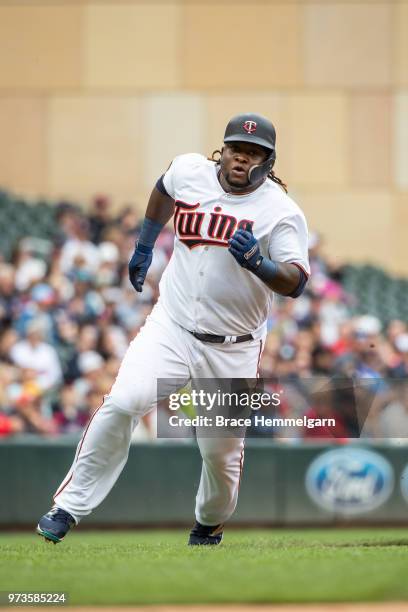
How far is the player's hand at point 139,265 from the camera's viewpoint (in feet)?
20.5

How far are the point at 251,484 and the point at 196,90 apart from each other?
8.00 meters

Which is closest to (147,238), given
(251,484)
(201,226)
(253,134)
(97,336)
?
(201,226)

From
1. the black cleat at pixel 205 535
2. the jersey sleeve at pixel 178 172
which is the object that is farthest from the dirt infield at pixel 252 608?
the jersey sleeve at pixel 178 172

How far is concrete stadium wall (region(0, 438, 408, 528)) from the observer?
1145 cm

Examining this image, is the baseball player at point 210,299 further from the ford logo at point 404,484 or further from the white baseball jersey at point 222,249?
the ford logo at point 404,484

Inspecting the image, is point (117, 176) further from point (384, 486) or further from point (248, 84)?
point (384, 486)

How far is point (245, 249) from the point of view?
17.9 feet

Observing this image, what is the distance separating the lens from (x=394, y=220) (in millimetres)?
18375

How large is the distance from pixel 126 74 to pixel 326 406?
1062 cm

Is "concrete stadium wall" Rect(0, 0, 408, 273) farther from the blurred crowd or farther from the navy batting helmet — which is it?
the navy batting helmet

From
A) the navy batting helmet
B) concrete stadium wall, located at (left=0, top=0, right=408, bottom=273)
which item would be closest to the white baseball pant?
the navy batting helmet

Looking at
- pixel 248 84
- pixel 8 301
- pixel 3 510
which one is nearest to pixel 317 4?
pixel 248 84

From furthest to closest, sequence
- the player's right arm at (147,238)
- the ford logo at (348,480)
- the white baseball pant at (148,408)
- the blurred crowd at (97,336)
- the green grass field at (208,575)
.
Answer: the ford logo at (348,480), the blurred crowd at (97,336), the player's right arm at (147,238), the white baseball pant at (148,408), the green grass field at (208,575)

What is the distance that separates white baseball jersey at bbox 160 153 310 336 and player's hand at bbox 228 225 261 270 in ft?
0.68
